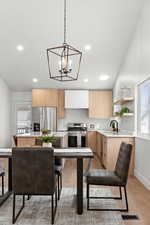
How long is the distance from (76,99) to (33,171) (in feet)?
18.6

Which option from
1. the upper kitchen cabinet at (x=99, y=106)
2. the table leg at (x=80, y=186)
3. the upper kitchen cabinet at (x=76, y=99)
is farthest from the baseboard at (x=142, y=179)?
the upper kitchen cabinet at (x=76, y=99)

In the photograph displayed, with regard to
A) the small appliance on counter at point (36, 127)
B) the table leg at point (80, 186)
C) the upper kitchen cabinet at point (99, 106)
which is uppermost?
the upper kitchen cabinet at point (99, 106)

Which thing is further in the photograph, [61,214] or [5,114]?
[5,114]

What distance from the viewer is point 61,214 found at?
112 inches

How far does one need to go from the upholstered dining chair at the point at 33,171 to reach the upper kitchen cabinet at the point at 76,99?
5592mm

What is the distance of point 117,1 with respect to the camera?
4668 millimetres

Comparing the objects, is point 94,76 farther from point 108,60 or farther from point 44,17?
point 44,17

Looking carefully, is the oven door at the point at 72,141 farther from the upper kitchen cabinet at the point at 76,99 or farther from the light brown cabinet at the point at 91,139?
the upper kitchen cabinet at the point at 76,99

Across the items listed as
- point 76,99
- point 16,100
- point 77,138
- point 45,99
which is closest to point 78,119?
point 76,99

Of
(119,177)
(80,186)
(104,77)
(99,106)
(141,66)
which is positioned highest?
(104,77)

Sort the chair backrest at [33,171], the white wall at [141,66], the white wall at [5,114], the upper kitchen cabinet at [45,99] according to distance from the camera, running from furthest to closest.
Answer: the upper kitchen cabinet at [45,99]
the white wall at [5,114]
the white wall at [141,66]
the chair backrest at [33,171]

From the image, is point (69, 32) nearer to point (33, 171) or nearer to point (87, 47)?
point (87, 47)

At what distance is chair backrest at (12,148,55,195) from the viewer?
2.57 metres

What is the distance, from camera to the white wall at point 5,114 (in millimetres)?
7719
